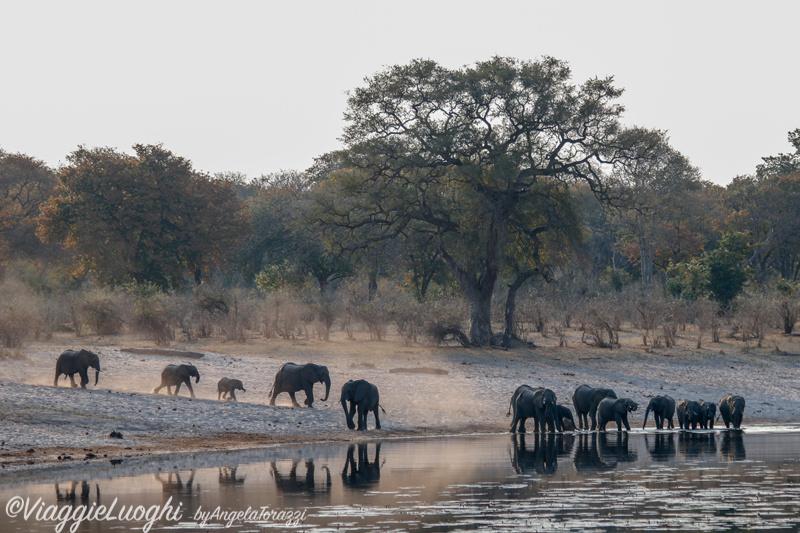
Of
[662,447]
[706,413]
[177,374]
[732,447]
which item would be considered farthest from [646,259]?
[177,374]

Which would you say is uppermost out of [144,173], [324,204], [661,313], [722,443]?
[144,173]

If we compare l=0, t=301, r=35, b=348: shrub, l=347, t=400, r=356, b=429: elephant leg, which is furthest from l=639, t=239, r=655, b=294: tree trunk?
l=347, t=400, r=356, b=429: elephant leg

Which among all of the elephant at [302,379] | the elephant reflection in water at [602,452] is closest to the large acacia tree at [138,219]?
the elephant at [302,379]

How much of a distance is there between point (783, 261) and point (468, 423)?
51840 mm

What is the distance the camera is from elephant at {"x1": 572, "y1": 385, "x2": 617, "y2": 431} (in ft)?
74.3

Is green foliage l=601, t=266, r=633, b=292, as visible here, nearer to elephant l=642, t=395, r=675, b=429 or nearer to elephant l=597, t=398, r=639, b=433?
elephant l=642, t=395, r=675, b=429

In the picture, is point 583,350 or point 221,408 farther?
point 583,350

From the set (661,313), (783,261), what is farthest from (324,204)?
(783,261)

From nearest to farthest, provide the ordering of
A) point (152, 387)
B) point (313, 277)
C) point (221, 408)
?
point (221, 408) < point (152, 387) < point (313, 277)

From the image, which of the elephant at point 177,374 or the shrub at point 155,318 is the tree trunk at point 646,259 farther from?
the elephant at point 177,374

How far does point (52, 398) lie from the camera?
20062 mm

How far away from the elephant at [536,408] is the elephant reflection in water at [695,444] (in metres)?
2.77

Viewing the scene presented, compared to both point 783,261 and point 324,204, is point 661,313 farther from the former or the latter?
point 783,261

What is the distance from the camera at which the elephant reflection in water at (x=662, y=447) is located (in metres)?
17.3
